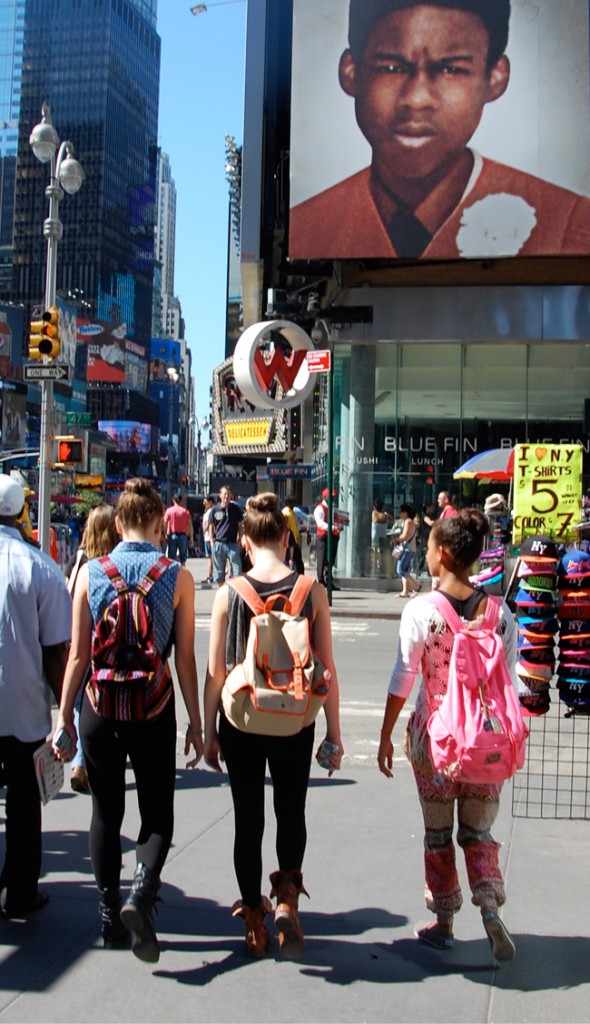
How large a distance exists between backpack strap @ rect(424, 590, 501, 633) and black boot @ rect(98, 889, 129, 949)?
1.69m

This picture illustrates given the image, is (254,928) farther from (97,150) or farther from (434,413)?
(97,150)

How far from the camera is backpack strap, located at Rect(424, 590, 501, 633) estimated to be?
4211 millimetres

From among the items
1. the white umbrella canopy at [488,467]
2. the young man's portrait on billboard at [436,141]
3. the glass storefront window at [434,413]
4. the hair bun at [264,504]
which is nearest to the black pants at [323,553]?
the glass storefront window at [434,413]

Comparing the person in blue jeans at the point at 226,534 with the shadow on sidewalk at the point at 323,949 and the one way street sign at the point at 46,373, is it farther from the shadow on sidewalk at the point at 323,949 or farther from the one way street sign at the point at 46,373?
the shadow on sidewalk at the point at 323,949

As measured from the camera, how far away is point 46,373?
17875mm

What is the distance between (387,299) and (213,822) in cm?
1912

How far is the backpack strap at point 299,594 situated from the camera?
4.18m

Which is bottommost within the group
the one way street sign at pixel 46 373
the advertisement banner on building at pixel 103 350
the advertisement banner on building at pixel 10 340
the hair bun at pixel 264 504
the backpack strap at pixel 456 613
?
the backpack strap at pixel 456 613

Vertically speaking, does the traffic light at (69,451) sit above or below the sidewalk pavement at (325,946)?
above

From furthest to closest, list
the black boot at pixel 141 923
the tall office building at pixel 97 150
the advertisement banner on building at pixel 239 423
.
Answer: the tall office building at pixel 97 150, the advertisement banner on building at pixel 239 423, the black boot at pixel 141 923

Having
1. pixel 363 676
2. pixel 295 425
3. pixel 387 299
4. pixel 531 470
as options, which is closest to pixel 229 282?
pixel 295 425

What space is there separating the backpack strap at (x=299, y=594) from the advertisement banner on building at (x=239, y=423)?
38144 millimetres

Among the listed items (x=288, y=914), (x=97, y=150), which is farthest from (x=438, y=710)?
(x=97, y=150)

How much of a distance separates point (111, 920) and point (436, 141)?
21.3m
